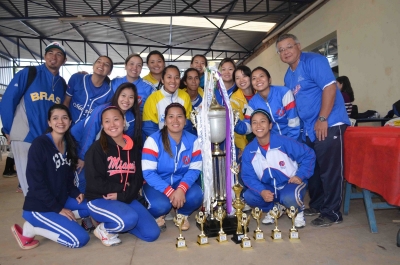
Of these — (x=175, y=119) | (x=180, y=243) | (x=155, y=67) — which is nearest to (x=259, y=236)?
(x=180, y=243)

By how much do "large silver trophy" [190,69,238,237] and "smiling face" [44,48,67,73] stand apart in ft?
5.05

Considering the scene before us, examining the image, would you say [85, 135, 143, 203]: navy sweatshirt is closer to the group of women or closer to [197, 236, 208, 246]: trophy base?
the group of women

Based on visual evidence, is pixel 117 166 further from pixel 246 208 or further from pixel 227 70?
pixel 227 70

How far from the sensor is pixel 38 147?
2.46 meters

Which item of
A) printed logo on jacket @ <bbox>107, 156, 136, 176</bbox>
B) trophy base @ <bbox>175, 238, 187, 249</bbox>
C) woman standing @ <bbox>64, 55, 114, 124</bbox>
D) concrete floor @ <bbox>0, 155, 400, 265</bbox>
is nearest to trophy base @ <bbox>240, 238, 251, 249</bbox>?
concrete floor @ <bbox>0, 155, 400, 265</bbox>

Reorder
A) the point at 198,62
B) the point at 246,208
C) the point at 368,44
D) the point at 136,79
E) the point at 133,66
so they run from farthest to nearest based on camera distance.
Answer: the point at 368,44 → the point at 198,62 → the point at 136,79 → the point at 133,66 → the point at 246,208

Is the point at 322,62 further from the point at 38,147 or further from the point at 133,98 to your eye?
the point at 38,147

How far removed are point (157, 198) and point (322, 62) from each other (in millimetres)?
1833

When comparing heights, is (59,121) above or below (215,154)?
above

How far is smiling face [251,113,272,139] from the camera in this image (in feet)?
8.97

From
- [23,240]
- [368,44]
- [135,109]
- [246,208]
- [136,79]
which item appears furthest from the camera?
[368,44]

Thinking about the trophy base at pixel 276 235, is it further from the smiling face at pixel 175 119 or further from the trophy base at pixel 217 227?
the smiling face at pixel 175 119

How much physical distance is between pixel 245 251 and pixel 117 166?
46.3 inches

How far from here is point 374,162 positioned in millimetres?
2324
